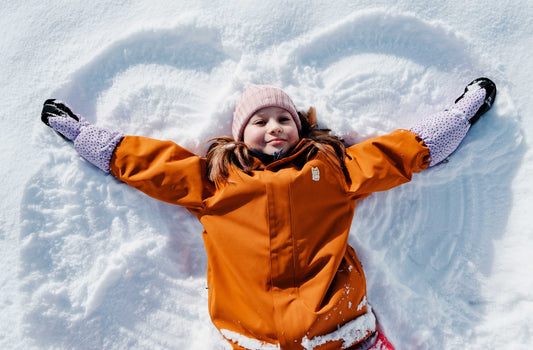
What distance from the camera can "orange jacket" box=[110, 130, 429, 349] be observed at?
1563 mm

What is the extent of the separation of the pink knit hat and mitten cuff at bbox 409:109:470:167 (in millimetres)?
608

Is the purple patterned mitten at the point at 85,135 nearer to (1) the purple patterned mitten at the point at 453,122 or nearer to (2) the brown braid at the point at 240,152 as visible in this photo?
(2) the brown braid at the point at 240,152

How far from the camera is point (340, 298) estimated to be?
5.19ft

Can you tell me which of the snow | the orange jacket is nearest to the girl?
the orange jacket

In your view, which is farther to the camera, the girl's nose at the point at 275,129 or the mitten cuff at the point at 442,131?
the mitten cuff at the point at 442,131

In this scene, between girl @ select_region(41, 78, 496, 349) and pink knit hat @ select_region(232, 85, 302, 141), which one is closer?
girl @ select_region(41, 78, 496, 349)

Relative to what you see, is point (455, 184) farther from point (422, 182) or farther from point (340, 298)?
point (340, 298)

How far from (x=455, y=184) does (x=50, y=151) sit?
6.75ft

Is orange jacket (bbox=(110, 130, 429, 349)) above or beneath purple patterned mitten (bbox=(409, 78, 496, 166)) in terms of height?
beneath

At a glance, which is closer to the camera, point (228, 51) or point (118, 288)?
point (118, 288)

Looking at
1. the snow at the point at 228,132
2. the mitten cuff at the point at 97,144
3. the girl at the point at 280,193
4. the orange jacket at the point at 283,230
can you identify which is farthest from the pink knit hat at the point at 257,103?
the mitten cuff at the point at 97,144

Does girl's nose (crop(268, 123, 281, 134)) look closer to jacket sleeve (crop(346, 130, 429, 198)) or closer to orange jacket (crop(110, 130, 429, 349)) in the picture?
orange jacket (crop(110, 130, 429, 349))

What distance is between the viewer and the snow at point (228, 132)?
177 centimetres

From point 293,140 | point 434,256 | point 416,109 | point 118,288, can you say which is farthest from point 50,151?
point 434,256
